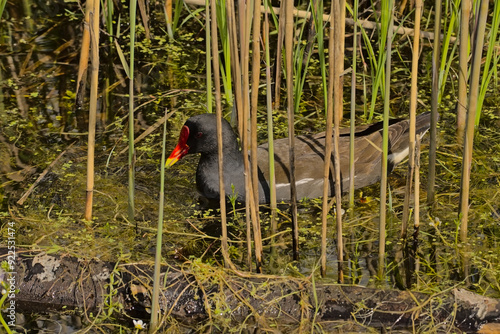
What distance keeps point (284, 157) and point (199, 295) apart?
1681 millimetres

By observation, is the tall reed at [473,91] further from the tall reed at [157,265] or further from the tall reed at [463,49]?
the tall reed at [157,265]

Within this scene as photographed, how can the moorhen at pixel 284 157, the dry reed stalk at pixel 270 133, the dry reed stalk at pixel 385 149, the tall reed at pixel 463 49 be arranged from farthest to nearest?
the moorhen at pixel 284 157 → the tall reed at pixel 463 49 → the dry reed stalk at pixel 270 133 → the dry reed stalk at pixel 385 149

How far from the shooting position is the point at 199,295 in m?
3.37

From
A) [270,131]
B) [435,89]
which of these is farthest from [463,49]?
[270,131]

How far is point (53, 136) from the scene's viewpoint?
520 centimetres

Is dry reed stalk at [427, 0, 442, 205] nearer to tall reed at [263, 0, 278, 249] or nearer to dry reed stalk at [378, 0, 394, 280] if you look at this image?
dry reed stalk at [378, 0, 394, 280]

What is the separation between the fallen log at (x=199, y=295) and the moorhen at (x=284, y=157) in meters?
1.34

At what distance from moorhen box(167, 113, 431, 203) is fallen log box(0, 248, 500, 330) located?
1.34 m

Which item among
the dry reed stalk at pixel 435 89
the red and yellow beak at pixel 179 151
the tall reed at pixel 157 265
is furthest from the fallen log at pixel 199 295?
the red and yellow beak at pixel 179 151

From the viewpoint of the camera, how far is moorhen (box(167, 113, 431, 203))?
4812mm

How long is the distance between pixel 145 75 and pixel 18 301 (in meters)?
3.10

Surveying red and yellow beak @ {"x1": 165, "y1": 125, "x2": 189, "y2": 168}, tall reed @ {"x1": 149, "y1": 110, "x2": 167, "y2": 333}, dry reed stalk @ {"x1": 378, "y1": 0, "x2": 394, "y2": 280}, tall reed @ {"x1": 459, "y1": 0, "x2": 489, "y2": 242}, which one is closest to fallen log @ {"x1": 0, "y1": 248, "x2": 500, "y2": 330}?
tall reed @ {"x1": 149, "y1": 110, "x2": 167, "y2": 333}

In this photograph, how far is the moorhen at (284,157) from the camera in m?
4.81

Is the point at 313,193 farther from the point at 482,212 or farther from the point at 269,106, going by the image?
the point at 269,106
